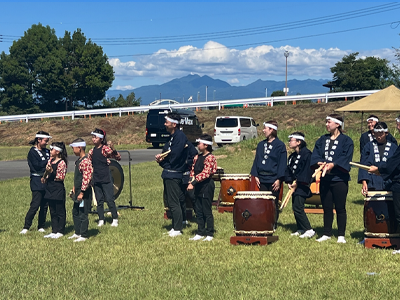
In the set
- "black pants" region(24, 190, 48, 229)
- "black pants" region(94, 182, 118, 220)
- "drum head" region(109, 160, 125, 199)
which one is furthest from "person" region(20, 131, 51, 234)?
"drum head" region(109, 160, 125, 199)

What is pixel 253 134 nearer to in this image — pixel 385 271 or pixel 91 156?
pixel 91 156

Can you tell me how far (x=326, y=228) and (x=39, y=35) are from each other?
69.4m

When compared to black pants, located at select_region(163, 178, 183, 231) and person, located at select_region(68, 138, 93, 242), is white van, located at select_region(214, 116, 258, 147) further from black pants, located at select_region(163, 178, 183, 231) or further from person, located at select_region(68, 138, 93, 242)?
person, located at select_region(68, 138, 93, 242)

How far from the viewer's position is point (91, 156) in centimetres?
1052

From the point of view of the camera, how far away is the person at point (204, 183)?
8.91 meters

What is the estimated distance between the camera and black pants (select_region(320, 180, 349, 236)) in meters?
8.56

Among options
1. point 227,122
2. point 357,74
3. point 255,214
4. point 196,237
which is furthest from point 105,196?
point 357,74

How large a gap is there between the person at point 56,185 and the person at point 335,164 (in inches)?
174

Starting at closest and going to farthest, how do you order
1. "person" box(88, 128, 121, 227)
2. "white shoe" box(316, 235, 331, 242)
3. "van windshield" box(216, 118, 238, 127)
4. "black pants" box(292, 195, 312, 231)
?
"white shoe" box(316, 235, 331, 242) → "black pants" box(292, 195, 312, 231) → "person" box(88, 128, 121, 227) → "van windshield" box(216, 118, 238, 127)

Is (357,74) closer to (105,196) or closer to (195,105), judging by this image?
(195,105)

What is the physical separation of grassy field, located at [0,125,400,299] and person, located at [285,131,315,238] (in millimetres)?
416

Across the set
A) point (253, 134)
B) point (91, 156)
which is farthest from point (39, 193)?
point (253, 134)

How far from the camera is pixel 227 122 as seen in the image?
105 ft

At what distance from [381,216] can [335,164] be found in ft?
3.49
